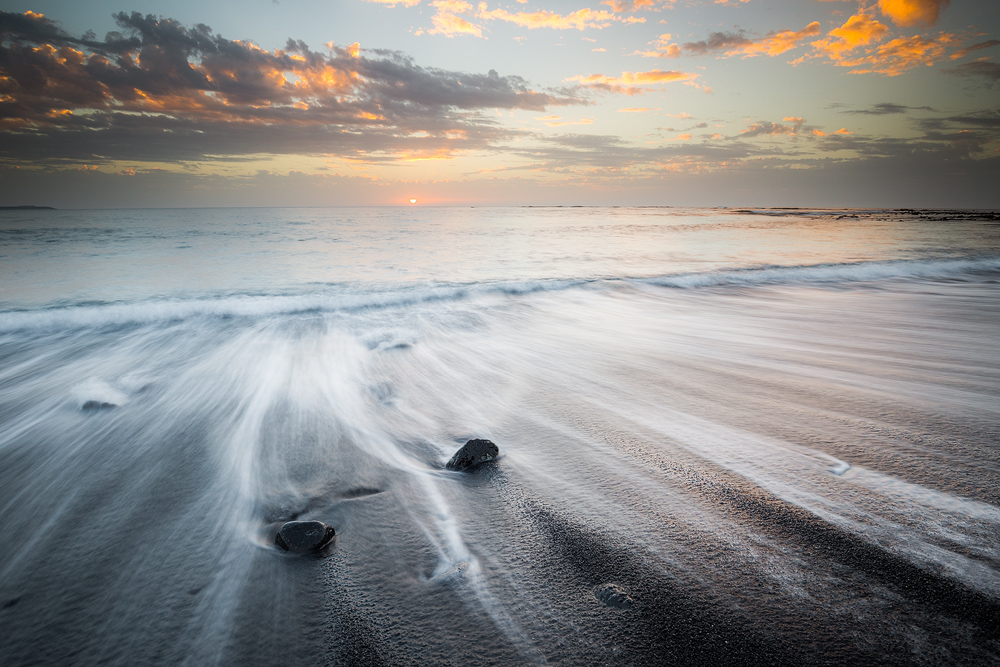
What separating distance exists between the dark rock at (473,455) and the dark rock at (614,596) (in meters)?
1.07

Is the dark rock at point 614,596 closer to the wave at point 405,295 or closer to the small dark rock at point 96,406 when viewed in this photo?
the small dark rock at point 96,406

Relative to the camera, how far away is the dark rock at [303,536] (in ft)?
6.12

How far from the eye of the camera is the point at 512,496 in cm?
227

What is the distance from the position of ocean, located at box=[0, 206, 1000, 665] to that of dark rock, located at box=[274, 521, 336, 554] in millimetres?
50

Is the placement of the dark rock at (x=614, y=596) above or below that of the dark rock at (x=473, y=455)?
above

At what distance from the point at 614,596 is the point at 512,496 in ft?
2.53

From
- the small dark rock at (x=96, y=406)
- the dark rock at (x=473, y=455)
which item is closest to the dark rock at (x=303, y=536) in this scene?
the dark rock at (x=473, y=455)

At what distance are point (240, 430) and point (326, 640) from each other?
222 centimetres

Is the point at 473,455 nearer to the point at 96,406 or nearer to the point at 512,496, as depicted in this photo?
the point at 512,496

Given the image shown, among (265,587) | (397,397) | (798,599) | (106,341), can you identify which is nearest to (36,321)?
(106,341)

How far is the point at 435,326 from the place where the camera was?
666 centimetres

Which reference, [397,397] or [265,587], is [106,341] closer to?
[397,397]

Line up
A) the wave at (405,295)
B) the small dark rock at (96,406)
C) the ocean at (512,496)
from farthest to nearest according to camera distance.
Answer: the wave at (405,295)
the small dark rock at (96,406)
the ocean at (512,496)

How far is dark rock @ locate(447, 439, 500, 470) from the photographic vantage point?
2547 millimetres
